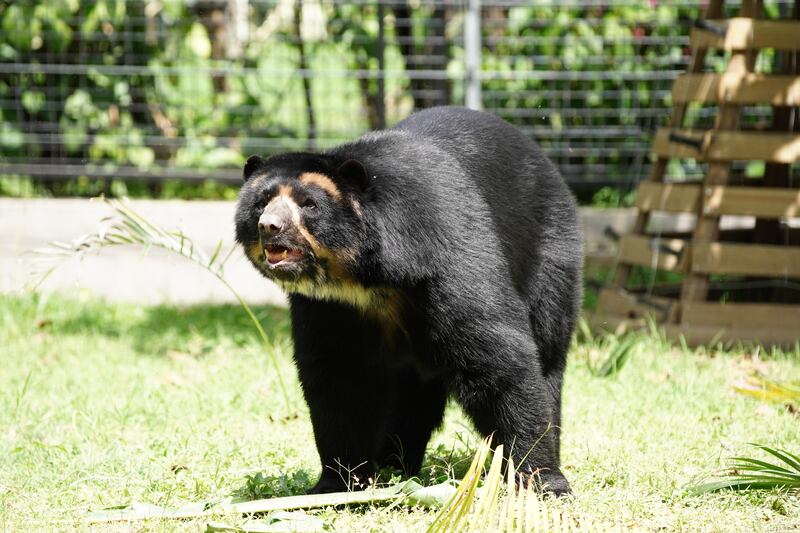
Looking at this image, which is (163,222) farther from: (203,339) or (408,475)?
(408,475)

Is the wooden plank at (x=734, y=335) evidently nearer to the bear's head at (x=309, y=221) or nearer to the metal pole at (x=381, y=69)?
the metal pole at (x=381, y=69)

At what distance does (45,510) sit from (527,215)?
2.49 metres

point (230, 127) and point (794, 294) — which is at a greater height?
point (230, 127)

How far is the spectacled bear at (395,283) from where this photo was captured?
4.09 metres

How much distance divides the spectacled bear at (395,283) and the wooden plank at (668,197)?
3.10 metres

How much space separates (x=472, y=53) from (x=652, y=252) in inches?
103

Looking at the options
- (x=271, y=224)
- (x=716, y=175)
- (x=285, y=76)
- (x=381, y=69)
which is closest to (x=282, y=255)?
(x=271, y=224)

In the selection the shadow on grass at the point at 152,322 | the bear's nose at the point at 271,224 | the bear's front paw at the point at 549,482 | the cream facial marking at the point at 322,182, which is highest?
the cream facial marking at the point at 322,182

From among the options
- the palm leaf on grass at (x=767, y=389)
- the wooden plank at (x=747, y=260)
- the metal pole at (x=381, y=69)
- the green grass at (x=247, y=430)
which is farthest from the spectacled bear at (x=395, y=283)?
the metal pole at (x=381, y=69)

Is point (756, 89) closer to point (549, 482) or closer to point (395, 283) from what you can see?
point (549, 482)

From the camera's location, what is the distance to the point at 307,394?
4.50m

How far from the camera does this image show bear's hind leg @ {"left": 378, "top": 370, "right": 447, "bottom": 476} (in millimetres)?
5008

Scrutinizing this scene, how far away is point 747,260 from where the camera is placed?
24.2 ft

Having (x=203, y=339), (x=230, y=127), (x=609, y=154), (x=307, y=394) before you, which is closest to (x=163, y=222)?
(x=230, y=127)
